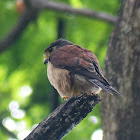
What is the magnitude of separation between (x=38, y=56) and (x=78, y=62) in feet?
13.6

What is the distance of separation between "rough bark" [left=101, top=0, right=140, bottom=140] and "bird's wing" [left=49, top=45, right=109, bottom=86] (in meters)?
1.07

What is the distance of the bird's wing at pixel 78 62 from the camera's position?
17.9 feet

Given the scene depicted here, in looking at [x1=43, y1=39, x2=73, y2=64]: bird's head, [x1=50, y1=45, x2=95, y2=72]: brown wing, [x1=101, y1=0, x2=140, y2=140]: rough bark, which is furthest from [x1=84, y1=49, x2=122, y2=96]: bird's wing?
[x1=101, y1=0, x2=140, y2=140]: rough bark

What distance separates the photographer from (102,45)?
400 inches

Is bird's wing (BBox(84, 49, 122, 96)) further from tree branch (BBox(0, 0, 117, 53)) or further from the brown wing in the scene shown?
tree branch (BBox(0, 0, 117, 53))

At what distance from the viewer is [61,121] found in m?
4.63

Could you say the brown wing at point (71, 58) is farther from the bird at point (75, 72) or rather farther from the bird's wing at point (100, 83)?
the bird's wing at point (100, 83)

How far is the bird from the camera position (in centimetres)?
547

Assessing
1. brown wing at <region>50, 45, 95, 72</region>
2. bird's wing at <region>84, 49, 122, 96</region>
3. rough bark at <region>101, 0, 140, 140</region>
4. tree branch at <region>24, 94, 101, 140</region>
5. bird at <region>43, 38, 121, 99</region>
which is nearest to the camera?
tree branch at <region>24, 94, 101, 140</region>

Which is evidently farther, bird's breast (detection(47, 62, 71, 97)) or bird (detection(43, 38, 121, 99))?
bird's breast (detection(47, 62, 71, 97))

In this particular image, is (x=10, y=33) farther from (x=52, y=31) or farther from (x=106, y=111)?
(x=106, y=111)

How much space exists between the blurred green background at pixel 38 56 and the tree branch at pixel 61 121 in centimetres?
458

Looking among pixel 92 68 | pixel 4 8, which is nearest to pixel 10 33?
pixel 4 8

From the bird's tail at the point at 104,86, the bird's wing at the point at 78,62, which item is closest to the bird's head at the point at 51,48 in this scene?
the bird's wing at the point at 78,62
